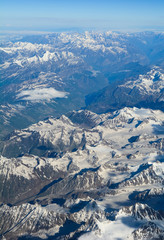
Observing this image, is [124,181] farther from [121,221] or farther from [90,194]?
[121,221]

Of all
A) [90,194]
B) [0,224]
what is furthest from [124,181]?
[0,224]

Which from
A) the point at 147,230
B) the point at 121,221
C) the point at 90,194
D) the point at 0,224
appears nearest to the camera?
the point at 147,230

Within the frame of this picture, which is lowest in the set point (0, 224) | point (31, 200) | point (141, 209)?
point (31, 200)

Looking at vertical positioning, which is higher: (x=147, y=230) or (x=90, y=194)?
(x=147, y=230)

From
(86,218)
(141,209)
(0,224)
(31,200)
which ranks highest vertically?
(141,209)

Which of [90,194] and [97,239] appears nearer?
[97,239]

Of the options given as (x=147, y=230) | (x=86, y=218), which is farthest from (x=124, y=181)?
(x=147, y=230)

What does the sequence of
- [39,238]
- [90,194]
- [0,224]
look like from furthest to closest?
1. [90,194]
2. [0,224]
3. [39,238]

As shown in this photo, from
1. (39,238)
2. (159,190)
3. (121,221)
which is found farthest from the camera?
(159,190)

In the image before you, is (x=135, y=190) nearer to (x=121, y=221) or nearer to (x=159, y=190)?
(x=159, y=190)
